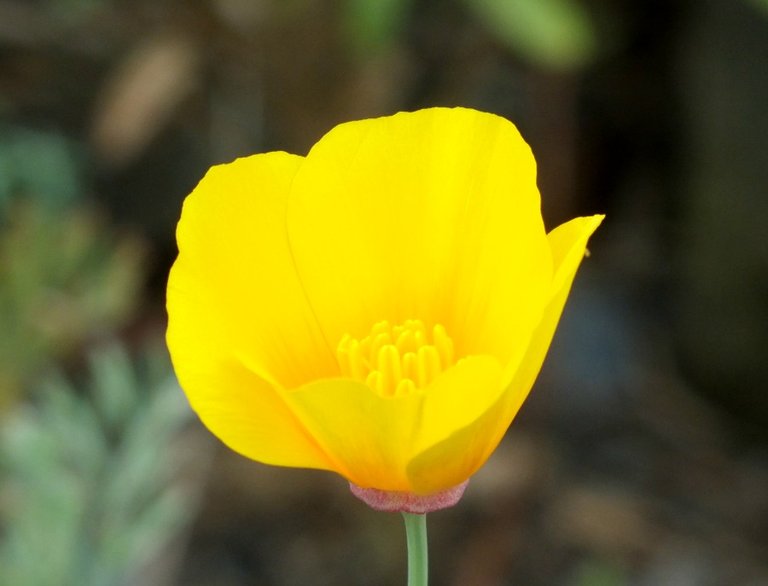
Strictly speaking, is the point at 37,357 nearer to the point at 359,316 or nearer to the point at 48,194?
the point at 48,194

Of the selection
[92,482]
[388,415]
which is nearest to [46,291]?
[92,482]

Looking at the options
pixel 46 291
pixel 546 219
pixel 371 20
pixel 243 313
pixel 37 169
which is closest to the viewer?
pixel 243 313

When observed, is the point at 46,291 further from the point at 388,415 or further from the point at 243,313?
the point at 388,415

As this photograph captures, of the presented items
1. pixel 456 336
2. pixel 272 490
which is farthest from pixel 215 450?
pixel 456 336

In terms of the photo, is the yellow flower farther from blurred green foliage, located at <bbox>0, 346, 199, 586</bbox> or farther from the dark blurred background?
the dark blurred background

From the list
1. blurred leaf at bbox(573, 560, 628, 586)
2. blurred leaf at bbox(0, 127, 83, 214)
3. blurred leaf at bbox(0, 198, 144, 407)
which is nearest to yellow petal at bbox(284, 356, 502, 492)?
blurred leaf at bbox(0, 198, 144, 407)
